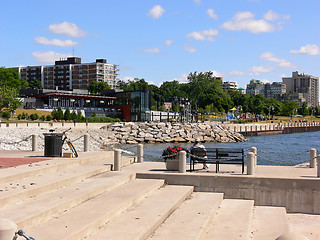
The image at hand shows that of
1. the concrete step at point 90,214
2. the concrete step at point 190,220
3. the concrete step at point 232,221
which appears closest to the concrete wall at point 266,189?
the concrete step at point 232,221

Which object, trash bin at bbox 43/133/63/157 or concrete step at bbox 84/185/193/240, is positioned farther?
trash bin at bbox 43/133/63/157

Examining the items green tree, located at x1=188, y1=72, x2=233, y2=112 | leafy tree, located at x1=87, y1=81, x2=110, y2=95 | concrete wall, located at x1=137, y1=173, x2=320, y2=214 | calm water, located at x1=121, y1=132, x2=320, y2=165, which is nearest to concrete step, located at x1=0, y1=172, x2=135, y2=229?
concrete wall, located at x1=137, y1=173, x2=320, y2=214

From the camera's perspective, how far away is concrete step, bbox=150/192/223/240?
30.0 feet

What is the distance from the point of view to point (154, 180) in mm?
14547

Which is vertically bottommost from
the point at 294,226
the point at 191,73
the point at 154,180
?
the point at 294,226

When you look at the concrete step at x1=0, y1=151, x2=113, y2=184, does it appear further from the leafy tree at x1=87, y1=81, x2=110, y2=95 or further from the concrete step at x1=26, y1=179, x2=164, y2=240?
the leafy tree at x1=87, y1=81, x2=110, y2=95

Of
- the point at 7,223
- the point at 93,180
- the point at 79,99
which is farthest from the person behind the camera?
the point at 79,99

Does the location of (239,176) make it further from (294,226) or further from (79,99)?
(79,99)

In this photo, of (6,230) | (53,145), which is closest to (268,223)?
(6,230)

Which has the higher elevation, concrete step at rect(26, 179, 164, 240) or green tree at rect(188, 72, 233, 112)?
green tree at rect(188, 72, 233, 112)

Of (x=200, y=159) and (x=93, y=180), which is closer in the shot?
(x=93, y=180)

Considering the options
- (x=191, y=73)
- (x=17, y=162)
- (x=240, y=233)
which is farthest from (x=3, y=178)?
(x=191, y=73)

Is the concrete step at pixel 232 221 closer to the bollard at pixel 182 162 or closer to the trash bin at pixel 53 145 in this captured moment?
the bollard at pixel 182 162

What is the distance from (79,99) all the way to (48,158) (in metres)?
90.4
